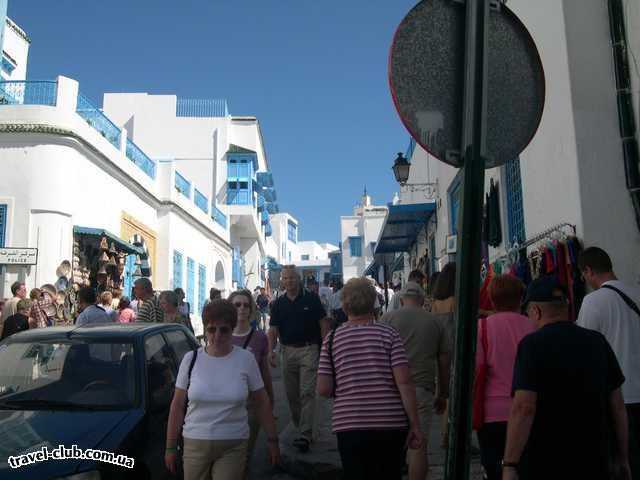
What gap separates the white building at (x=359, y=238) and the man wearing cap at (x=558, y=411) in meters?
45.2

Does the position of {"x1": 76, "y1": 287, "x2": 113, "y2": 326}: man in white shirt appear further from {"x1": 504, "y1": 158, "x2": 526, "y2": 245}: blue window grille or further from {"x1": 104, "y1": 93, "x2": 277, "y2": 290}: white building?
{"x1": 104, "y1": 93, "x2": 277, "y2": 290}: white building

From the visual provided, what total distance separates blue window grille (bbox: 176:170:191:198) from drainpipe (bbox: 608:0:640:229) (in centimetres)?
1744

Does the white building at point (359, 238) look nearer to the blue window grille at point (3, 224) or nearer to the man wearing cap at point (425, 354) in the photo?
the blue window grille at point (3, 224)

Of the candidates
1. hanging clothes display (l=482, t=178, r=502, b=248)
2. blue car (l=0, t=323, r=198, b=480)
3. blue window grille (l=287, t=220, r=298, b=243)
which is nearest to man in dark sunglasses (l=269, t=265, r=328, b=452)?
blue car (l=0, t=323, r=198, b=480)

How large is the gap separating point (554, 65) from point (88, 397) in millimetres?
5709

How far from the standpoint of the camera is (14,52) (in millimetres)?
21109

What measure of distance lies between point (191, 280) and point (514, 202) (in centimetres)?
1740

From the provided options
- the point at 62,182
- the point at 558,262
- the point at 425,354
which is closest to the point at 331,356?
the point at 425,354

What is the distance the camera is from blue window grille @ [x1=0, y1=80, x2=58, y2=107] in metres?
12.8

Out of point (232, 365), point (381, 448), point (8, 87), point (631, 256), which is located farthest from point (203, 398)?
point (8, 87)

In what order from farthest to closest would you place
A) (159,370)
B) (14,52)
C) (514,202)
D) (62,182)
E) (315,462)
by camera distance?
(14,52) < (62,182) < (514,202) < (315,462) < (159,370)

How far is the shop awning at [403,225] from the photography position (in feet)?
53.9

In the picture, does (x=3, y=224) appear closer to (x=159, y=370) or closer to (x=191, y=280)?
(x=159, y=370)

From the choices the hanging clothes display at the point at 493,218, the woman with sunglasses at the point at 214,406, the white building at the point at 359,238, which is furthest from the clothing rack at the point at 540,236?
the white building at the point at 359,238
